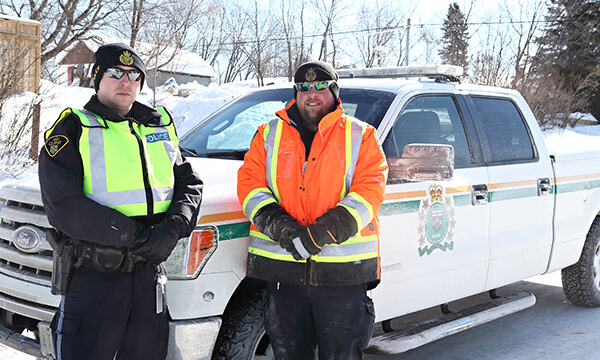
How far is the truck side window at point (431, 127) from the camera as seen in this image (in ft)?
12.5

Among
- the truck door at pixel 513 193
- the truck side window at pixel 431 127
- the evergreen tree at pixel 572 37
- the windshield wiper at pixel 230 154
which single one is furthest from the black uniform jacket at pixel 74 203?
the evergreen tree at pixel 572 37

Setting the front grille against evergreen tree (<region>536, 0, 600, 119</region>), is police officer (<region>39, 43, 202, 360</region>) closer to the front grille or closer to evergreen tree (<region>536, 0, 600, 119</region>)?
the front grille

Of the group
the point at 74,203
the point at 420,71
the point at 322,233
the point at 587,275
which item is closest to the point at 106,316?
the point at 74,203

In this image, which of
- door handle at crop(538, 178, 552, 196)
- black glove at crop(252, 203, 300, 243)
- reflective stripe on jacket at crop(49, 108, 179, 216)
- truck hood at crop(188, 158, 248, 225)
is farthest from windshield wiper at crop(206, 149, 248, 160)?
door handle at crop(538, 178, 552, 196)

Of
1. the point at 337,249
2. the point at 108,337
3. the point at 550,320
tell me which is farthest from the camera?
the point at 550,320

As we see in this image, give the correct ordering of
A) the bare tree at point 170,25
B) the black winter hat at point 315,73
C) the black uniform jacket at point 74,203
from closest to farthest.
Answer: the black uniform jacket at point 74,203, the black winter hat at point 315,73, the bare tree at point 170,25

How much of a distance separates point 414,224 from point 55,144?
2.09 metres

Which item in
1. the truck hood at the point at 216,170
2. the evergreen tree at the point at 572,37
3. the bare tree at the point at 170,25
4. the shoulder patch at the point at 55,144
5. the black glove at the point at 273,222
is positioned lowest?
the black glove at the point at 273,222

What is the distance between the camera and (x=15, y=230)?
304 centimetres

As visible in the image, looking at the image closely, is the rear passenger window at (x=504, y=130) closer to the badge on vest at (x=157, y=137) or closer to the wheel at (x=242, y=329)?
the wheel at (x=242, y=329)

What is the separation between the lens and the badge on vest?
8.72 feet

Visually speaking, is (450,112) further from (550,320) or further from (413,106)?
(550,320)

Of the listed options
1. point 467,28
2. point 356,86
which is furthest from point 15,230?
point 467,28

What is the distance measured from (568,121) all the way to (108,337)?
2326cm
